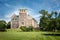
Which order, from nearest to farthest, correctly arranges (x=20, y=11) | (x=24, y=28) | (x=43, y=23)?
(x=24, y=28), (x=43, y=23), (x=20, y=11)

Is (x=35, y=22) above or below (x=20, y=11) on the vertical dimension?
below

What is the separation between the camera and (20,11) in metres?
26.7

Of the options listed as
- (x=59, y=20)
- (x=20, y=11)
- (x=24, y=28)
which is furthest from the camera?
(x=20, y=11)

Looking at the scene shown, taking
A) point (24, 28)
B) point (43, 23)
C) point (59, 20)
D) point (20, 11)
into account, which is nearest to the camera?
point (59, 20)

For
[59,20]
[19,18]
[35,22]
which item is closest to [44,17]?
[35,22]

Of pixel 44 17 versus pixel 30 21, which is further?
pixel 30 21

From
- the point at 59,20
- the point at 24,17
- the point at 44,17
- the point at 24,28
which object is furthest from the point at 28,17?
the point at 59,20

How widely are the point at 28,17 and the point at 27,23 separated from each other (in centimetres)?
94

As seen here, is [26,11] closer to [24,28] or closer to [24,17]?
[24,17]

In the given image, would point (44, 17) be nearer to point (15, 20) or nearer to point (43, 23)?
point (43, 23)

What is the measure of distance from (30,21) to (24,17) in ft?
3.65

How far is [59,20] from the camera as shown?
41.8 ft

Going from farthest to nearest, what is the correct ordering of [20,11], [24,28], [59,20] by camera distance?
1. [20,11]
2. [24,28]
3. [59,20]

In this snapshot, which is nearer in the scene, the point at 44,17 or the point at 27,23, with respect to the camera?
the point at 44,17
